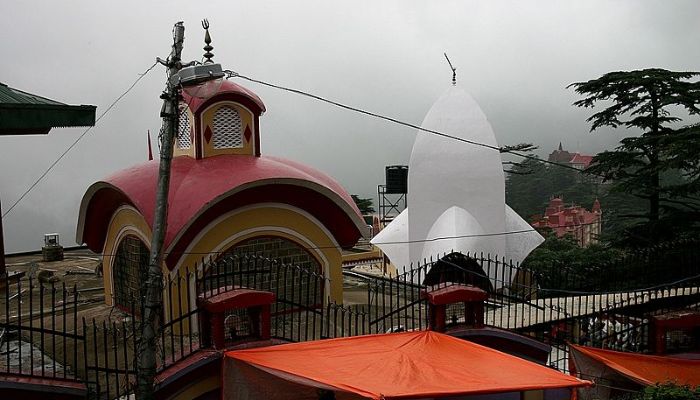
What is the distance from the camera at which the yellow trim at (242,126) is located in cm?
1125

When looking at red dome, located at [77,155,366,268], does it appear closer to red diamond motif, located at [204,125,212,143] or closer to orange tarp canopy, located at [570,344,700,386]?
red diamond motif, located at [204,125,212,143]

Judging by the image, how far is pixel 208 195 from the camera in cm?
957

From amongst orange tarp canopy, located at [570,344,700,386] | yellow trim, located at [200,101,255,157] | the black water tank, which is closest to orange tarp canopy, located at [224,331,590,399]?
orange tarp canopy, located at [570,344,700,386]

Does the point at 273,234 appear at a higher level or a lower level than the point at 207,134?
lower

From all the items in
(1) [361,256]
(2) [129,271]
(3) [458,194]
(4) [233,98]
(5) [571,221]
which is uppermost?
(4) [233,98]

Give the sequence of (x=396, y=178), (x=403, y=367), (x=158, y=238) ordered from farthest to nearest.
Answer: (x=396, y=178)
(x=403, y=367)
(x=158, y=238)

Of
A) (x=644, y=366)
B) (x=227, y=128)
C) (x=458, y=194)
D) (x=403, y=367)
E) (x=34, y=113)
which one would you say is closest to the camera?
(x=34, y=113)

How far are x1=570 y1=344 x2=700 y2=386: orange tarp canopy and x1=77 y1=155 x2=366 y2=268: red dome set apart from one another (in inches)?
193

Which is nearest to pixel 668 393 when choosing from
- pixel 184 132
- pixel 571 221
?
pixel 184 132

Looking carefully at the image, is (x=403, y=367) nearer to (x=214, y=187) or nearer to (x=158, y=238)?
(x=158, y=238)

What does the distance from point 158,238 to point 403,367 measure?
285cm

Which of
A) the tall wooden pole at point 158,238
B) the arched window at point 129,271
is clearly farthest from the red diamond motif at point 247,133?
the tall wooden pole at point 158,238

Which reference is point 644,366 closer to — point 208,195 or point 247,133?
point 208,195

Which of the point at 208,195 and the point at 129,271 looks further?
the point at 129,271
